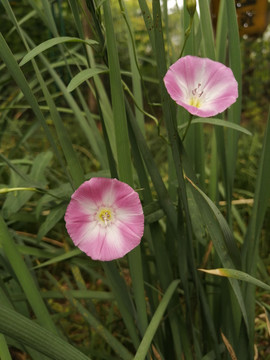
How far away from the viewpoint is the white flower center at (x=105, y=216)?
50 centimetres

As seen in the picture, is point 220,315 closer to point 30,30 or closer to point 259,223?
point 259,223

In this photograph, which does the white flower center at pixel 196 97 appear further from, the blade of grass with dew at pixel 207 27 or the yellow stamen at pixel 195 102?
the blade of grass with dew at pixel 207 27

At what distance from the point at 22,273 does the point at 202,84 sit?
1.07 ft

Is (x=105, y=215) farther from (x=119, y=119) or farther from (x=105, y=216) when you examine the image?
(x=119, y=119)

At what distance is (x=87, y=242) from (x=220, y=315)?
366mm

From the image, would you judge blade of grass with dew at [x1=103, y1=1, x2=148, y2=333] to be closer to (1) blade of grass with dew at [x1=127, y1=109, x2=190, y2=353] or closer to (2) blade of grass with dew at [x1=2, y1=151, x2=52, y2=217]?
(1) blade of grass with dew at [x1=127, y1=109, x2=190, y2=353]

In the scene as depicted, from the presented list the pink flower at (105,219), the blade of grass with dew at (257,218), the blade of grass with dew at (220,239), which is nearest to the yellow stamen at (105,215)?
the pink flower at (105,219)

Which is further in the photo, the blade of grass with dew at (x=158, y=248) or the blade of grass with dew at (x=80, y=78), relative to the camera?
the blade of grass with dew at (x=158, y=248)

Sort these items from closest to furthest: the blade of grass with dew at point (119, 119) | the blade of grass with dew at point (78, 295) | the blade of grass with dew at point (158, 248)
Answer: the blade of grass with dew at point (119, 119), the blade of grass with dew at point (158, 248), the blade of grass with dew at point (78, 295)

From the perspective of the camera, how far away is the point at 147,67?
497 centimetres

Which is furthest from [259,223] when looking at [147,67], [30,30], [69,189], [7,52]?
[147,67]

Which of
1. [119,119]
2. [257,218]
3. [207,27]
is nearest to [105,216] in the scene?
[119,119]

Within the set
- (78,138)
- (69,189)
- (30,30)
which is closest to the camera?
(69,189)

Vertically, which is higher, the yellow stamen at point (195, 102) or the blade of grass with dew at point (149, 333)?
the yellow stamen at point (195, 102)
